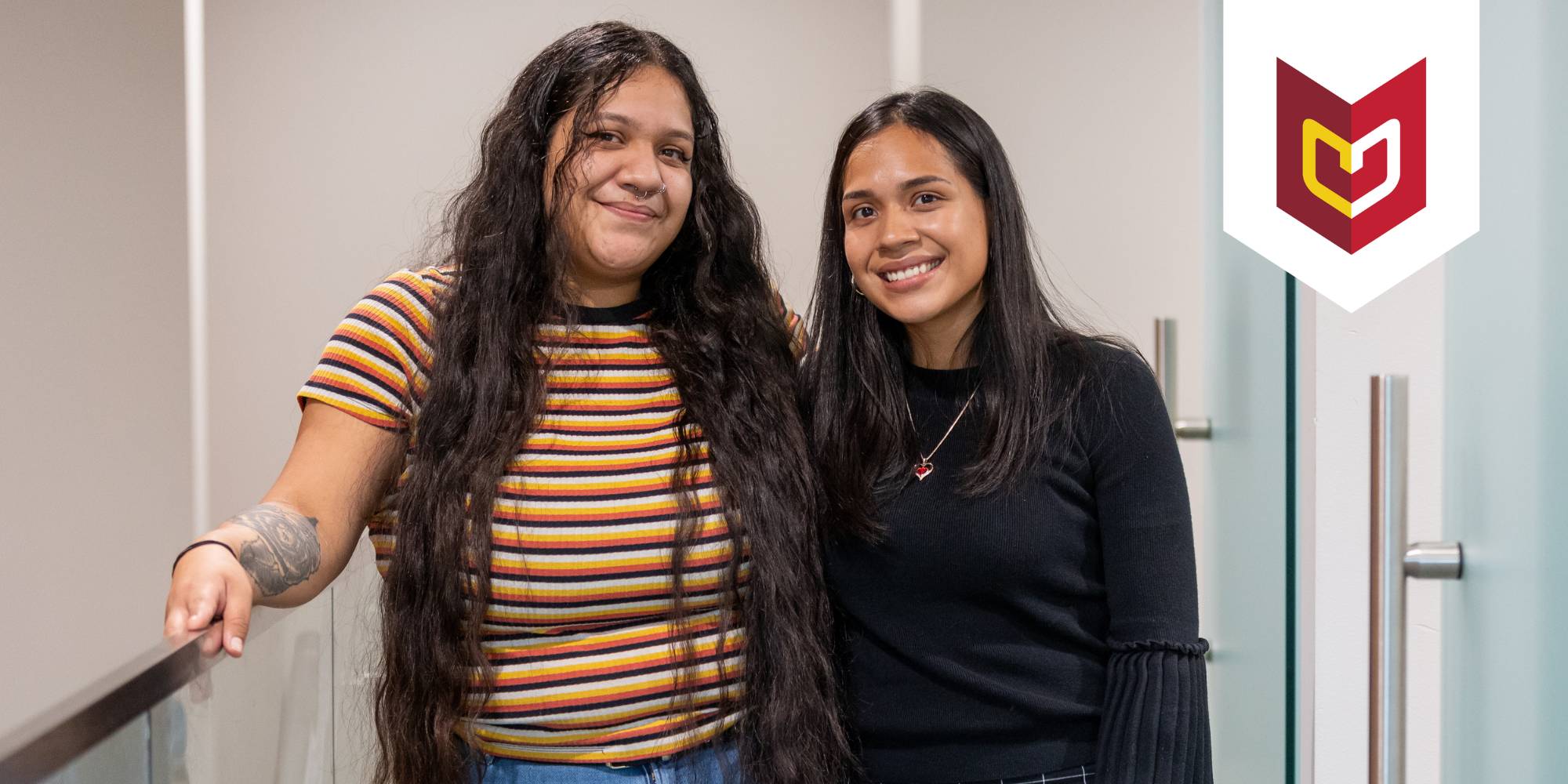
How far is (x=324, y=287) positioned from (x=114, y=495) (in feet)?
2.61

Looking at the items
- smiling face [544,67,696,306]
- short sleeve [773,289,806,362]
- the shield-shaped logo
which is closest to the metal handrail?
smiling face [544,67,696,306]

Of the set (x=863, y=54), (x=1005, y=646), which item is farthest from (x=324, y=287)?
(x=1005, y=646)

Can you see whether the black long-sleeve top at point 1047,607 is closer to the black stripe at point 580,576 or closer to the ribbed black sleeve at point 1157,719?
the ribbed black sleeve at point 1157,719

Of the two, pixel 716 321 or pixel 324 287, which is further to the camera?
pixel 324 287

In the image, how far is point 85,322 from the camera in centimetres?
331

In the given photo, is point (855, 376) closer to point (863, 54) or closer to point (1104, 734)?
point (1104, 734)

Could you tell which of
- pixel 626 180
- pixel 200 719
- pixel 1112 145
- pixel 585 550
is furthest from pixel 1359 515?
pixel 1112 145

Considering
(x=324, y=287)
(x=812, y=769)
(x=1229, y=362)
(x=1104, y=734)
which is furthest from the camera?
(x=324, y=287)

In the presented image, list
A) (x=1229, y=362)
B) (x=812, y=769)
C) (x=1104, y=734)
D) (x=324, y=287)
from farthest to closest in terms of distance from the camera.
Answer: (x=324, y=287) → (x=1229, y=362) → (x=812, y=769) → (x=1104, y=734)

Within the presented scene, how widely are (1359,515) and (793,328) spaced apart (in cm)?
91

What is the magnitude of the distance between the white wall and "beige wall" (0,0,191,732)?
300 centimetres

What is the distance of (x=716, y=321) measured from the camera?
1.68m

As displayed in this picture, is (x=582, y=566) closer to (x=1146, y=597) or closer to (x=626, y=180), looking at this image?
(x=626, y=180)

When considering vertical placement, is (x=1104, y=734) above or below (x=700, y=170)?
below
